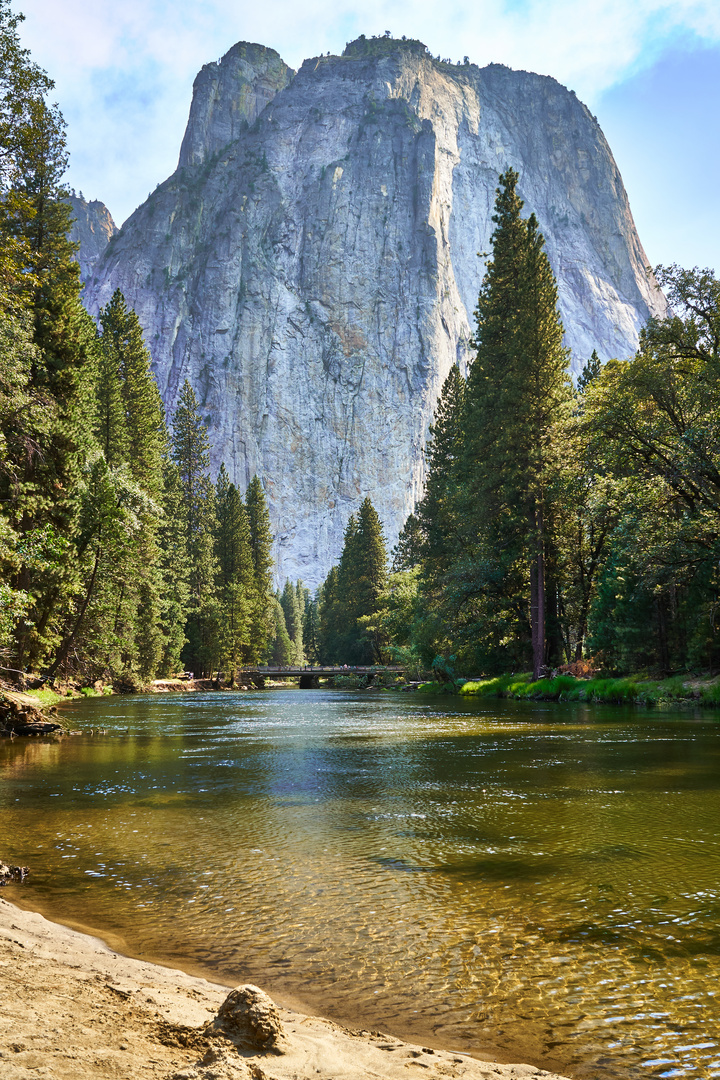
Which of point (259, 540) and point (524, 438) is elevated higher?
point (259, 540)

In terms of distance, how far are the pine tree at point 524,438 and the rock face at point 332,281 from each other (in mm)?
110689

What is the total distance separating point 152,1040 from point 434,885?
309 centimetres

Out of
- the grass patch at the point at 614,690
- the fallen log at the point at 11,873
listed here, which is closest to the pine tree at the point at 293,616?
the grass patch at the point at 614,690

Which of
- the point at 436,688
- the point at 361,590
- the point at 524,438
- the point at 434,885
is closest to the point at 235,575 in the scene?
the point at 361,590

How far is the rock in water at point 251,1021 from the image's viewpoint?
269cm

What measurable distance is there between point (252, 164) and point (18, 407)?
612 feet

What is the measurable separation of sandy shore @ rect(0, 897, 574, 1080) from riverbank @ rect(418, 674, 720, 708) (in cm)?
2083

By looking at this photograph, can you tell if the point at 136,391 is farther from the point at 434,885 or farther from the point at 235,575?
the point at 434,885

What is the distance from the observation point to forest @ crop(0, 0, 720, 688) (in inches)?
808

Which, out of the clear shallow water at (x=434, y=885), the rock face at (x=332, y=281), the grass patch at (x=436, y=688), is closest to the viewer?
the clear shallow water at (x=434, y=885)

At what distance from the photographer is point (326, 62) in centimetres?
19500

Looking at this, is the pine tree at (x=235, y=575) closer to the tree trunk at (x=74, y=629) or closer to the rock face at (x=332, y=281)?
the tree trunk at (x=74, y=629)

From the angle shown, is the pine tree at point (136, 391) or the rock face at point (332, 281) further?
the rock face at point (332, 281)

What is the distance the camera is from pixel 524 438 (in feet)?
98.0
